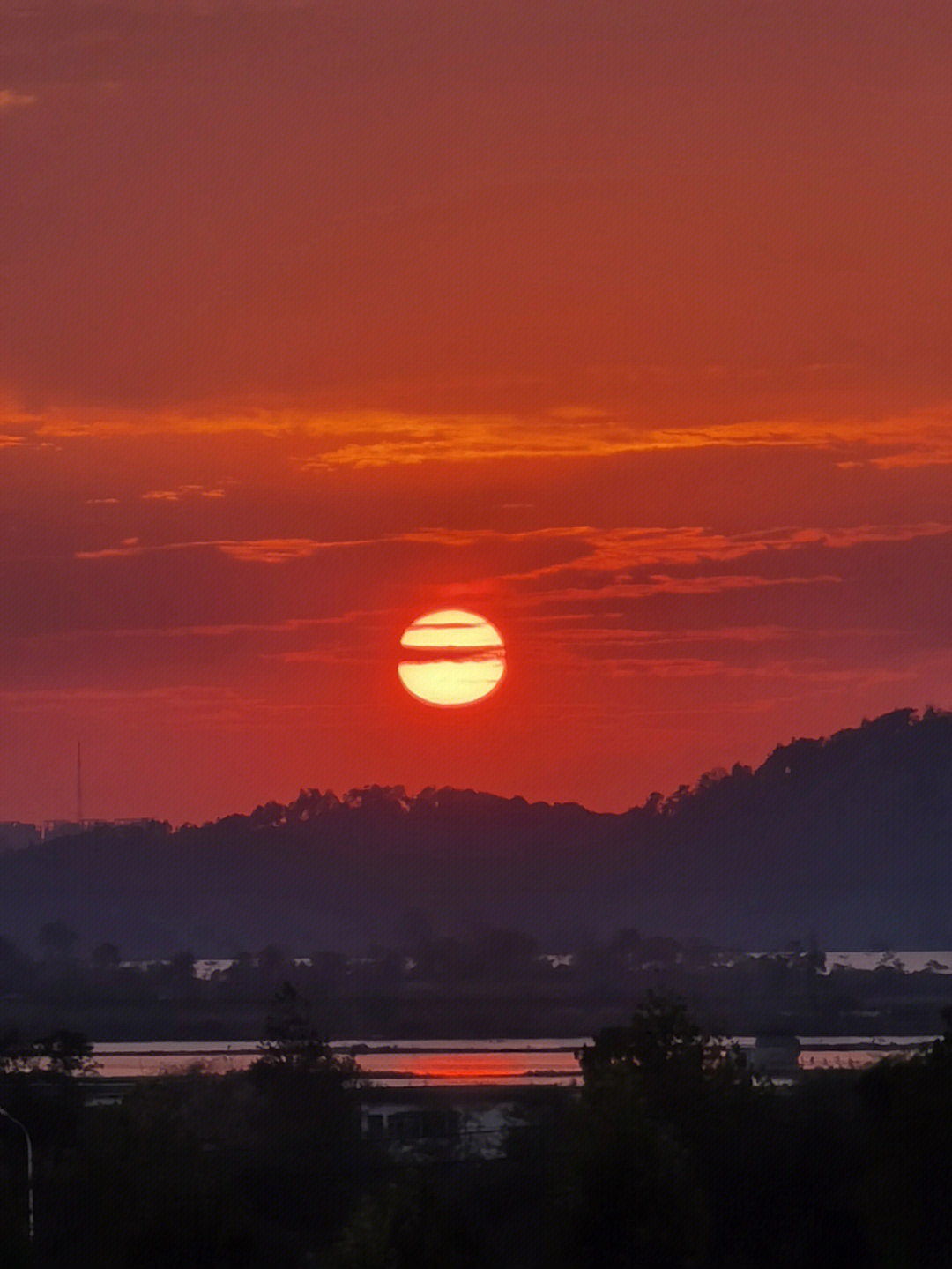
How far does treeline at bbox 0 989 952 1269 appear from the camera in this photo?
36.2 m

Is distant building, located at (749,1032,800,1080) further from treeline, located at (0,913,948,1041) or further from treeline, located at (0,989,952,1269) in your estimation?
treeline, located at (0,989,952,1269)

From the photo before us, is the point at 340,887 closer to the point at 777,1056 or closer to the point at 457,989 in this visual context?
the point at 457,989

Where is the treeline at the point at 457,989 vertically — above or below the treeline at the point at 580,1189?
above

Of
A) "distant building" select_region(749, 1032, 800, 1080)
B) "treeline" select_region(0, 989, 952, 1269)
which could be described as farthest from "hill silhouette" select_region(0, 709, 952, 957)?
"treeline" select_region(0, 989, 952, 1269)

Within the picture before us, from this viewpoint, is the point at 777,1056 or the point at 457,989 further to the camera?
the point at 457,989

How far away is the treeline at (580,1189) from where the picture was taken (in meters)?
36.2

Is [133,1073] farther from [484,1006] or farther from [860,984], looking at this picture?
[860,984]

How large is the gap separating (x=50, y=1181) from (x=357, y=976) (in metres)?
116

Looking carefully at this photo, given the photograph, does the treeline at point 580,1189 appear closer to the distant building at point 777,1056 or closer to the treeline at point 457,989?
the distant building at point 777,1056

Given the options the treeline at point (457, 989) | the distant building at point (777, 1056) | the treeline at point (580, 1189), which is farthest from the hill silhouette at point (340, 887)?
the treeline at point (580, 1189)

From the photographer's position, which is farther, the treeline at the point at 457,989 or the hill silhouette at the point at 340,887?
the hill silhouette at the point at 340,887

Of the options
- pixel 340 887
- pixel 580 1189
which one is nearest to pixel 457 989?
pixel 340 887

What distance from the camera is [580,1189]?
3794 cm

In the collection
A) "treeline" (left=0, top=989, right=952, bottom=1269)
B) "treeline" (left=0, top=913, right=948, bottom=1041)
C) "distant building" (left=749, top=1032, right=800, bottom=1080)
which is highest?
"treeline" (left=0, top=913, right=948, bottom=1041)
